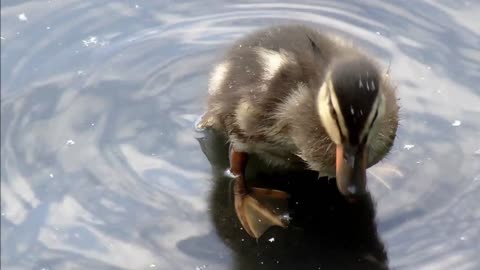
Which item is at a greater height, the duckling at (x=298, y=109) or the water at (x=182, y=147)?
the duckling at (x=298, y=109)

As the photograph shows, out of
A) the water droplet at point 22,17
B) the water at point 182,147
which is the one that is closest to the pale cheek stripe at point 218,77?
the water at point 182,147

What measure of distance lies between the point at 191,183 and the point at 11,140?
60 centimetres

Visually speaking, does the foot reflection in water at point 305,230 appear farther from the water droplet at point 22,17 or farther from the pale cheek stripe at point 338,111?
the water droplet at point 22,17

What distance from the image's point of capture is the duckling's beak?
7.48 feet

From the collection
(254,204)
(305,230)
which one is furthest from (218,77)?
(305,230)

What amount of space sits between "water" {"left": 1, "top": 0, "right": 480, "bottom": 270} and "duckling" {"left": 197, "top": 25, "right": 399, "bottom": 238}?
0.09 meters

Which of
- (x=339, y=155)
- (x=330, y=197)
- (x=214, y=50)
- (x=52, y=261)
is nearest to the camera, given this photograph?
(x=339, y=155)

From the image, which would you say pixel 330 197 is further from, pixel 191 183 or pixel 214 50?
pixel 214 50

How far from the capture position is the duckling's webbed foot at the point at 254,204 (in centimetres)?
255

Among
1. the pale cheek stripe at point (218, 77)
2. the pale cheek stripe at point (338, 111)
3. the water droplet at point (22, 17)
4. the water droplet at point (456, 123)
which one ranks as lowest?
the water droplet at point (22, 17)

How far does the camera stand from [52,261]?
2490 mm

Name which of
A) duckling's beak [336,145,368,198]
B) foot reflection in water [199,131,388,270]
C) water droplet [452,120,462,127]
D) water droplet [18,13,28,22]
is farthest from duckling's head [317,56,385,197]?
water droplet [18,13,28,22]

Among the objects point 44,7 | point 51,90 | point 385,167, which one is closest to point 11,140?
point 51,90

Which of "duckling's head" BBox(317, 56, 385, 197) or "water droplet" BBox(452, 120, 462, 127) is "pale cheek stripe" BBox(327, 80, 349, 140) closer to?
"duckling's head" BBox(317, 56, 385, 197)
